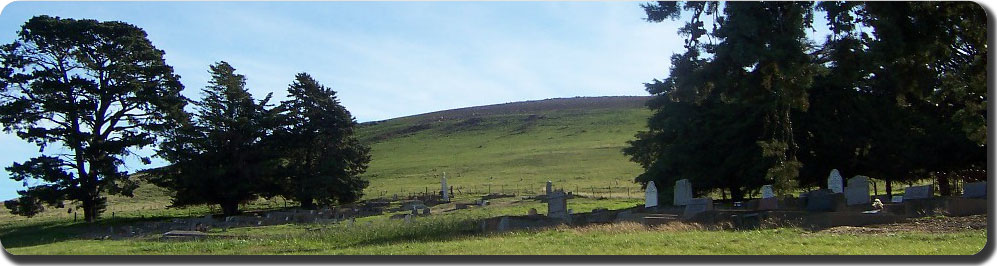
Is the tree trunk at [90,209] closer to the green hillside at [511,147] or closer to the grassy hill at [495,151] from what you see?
the grassy hill at [495,151]

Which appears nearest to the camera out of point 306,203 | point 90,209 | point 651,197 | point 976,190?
point 976,190

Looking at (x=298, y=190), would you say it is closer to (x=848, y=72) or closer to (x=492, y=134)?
(x=848, y=72)

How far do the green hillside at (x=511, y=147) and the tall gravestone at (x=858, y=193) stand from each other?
78.2 ft

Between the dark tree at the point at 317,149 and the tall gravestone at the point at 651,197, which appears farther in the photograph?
the dark tree at the point at 317,149

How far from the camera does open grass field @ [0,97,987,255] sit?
13.1 metres

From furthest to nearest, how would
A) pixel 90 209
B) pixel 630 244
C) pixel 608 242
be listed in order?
pixel 90 209, pixel 608 242, pixel 630 244

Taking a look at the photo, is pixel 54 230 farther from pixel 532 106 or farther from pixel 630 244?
pixel 532 106

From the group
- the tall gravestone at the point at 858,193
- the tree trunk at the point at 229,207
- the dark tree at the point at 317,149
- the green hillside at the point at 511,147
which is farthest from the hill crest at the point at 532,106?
the tall gravestone at the point at 858,193

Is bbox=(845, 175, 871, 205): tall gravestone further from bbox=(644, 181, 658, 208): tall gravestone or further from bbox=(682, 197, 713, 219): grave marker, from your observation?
bbox=(644, 181, 658, 208): tall gravestone

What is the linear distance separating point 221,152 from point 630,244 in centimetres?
3237

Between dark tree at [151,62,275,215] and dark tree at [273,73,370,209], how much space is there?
155 centimetres

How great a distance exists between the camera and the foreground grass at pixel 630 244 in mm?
12094

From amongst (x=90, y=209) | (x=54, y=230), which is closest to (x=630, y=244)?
(x=54, y=230)

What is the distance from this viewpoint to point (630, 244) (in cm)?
1302
